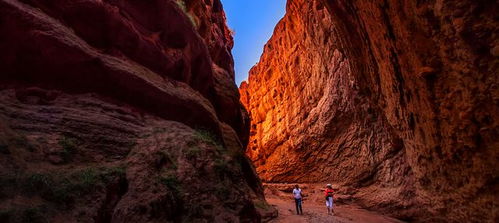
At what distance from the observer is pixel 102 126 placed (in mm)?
8266

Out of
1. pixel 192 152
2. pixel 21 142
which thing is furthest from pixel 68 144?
pixel 192 152

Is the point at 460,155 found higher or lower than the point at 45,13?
lower

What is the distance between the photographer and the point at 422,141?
6781 millimetres

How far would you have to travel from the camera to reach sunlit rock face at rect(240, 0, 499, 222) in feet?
13.2

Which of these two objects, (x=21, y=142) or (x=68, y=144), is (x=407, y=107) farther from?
(x=21, y=142)

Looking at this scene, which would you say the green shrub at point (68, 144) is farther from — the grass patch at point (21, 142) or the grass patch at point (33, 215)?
the grass patch at point (33, 215)

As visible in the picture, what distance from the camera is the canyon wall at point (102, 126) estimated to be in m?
6.00

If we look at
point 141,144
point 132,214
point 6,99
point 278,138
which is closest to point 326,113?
point 278,138

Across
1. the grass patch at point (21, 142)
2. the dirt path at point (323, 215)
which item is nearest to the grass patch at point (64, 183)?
the grass patch at point (21, 142)

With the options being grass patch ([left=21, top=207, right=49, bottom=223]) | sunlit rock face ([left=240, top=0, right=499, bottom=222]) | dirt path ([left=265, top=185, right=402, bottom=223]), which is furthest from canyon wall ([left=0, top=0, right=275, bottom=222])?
sunlit rock face ([left=240, top=0, right=499, bottom=222])

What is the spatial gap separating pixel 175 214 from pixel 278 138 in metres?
23.2

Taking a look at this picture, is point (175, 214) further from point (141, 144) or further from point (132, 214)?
point (141, 144)

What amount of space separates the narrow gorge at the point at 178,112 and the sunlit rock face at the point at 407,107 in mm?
34

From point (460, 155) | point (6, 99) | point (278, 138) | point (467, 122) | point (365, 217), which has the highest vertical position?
point (278, 138)
